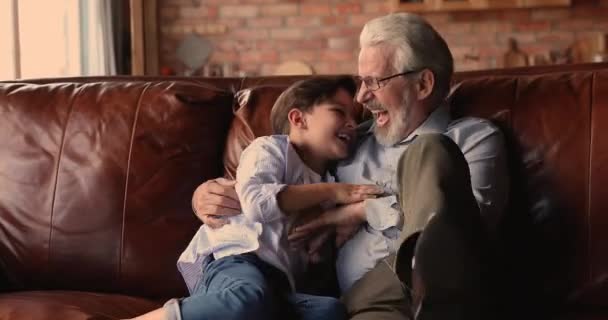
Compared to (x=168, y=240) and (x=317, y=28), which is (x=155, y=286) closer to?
(x=168, y=240)

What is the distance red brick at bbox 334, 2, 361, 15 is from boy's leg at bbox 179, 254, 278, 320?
136 inches

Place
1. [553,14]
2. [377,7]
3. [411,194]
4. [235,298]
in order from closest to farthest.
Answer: [411,194] → [235,298] → [553,14] → [377,7]

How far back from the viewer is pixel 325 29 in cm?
511

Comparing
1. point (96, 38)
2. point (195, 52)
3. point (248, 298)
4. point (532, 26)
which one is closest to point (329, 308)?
point (248, 298)

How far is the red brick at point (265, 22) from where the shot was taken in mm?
5145

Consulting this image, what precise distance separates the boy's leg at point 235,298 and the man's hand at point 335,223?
0.50 feet

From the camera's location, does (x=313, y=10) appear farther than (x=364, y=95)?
Yes

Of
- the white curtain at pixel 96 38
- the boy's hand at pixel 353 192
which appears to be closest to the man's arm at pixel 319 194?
the boy's hand at pixel 353 192

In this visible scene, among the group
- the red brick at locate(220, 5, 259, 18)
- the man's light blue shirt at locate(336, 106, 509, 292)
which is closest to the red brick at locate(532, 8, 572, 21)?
the red brick at locate(220, 5, 259, 18)

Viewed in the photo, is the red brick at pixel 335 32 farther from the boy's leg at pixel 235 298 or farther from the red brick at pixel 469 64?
the boy's leg at pixel 235 298

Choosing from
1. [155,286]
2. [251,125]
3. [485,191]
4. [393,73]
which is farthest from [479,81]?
[155,286]

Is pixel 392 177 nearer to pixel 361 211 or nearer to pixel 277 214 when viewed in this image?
pixel 361 211

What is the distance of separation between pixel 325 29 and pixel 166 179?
10.2 feet

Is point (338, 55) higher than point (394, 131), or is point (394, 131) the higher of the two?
point (394, 131)
